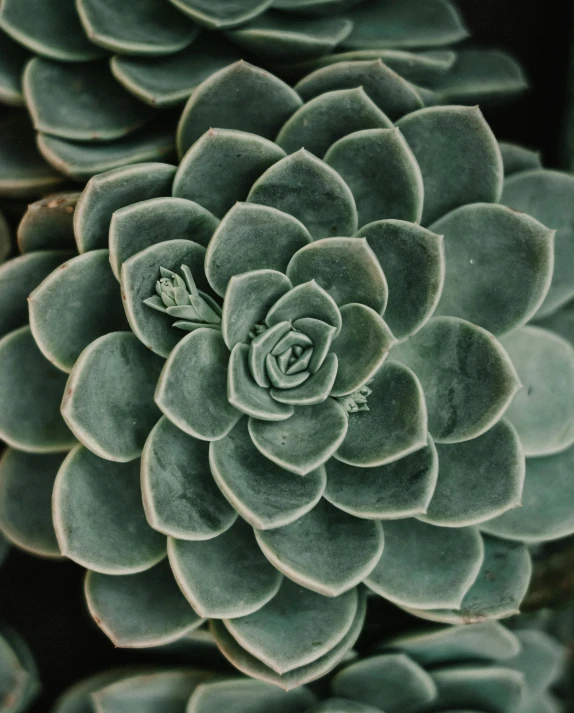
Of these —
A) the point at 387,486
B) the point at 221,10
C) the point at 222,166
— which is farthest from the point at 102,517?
the point at 221,10

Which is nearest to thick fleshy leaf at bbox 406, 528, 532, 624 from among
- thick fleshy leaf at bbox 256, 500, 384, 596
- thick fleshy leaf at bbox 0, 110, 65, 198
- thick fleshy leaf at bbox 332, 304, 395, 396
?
thick fleshy leaf at bbox 256, 500, 384, 596

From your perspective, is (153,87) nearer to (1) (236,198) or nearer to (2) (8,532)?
(1) (236,198)

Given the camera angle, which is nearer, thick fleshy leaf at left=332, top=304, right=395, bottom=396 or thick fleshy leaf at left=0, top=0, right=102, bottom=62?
thick fleshy leaf at left=332, top=304, right=395, bottom=396

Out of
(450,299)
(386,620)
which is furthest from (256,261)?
(386,620)

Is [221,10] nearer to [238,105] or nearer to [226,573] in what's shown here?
[238,105]

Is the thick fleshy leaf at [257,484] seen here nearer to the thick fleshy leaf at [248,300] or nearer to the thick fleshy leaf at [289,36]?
the thick fleshy leaf at [248,300]

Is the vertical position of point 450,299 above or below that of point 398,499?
above

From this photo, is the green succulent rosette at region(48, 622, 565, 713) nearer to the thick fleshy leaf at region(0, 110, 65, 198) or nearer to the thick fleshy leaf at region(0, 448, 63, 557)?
the thick fleshy leaf at region(0, 448, 63, 557)
